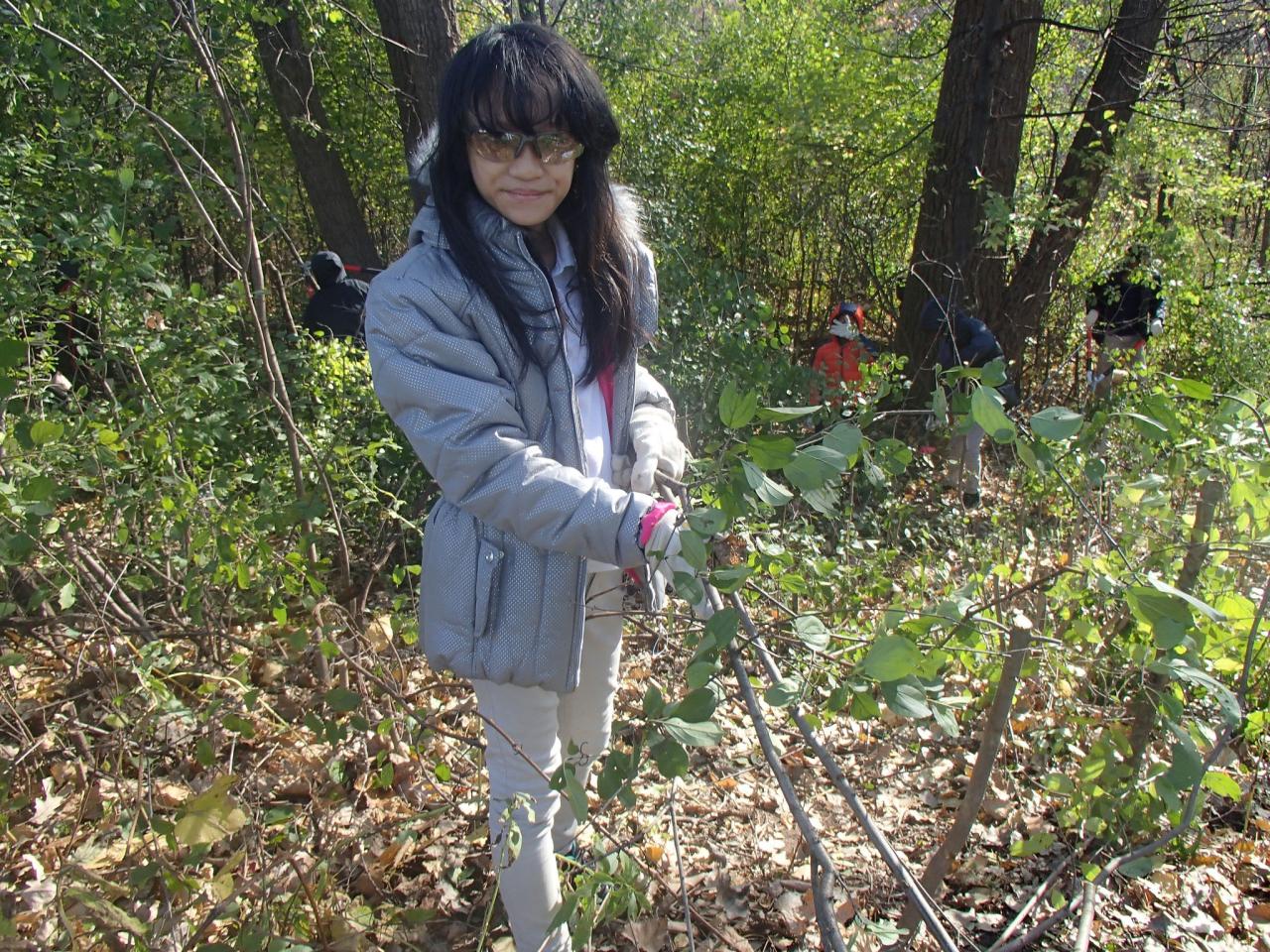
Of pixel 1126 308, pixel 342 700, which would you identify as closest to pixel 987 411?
pixel 342 700

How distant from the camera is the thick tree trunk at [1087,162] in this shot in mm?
6438

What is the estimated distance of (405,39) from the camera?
4598mm

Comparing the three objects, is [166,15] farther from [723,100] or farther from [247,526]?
[723,100]

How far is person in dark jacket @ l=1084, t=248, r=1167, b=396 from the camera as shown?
22.3 feet

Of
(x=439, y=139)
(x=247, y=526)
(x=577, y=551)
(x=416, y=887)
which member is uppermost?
(x=439, y=139)

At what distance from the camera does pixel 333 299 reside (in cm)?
589

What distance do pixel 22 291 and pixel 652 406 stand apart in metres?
2.25

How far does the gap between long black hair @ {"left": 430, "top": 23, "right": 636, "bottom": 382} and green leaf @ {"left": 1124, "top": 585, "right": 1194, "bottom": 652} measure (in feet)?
3.32

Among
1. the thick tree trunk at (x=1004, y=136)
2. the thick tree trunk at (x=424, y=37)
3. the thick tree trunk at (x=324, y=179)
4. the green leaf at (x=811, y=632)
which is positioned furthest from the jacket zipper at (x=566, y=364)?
the thick tree trunk at (x=324, y=179)

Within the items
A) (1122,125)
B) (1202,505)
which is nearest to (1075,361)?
(1122,125)

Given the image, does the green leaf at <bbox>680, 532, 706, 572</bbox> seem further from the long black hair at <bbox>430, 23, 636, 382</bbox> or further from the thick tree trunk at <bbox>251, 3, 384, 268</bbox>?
the thick tree trunk at <bbox>251, 3, 384, 268</bbox>

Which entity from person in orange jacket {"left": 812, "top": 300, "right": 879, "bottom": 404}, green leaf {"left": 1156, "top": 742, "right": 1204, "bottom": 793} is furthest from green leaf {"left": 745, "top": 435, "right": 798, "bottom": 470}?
person in orange jacket {"left": 812, "top": 300, "right": 879, "bottom": 404}

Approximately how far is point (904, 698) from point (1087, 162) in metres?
6.66

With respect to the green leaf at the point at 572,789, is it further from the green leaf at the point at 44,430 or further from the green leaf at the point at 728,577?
the green leaf at the point at 44,430
